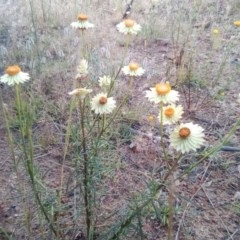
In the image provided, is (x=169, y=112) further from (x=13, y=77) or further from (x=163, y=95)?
(x=13, y=77)

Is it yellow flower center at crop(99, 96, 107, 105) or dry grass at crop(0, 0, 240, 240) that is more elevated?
yellow flower center at crop(99, 96, 107, 105)

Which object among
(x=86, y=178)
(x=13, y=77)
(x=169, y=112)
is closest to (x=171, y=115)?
(x=169, y=112)

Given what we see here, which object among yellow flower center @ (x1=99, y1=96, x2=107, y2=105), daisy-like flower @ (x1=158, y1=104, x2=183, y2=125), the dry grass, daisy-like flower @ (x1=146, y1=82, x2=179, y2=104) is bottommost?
the dry grass

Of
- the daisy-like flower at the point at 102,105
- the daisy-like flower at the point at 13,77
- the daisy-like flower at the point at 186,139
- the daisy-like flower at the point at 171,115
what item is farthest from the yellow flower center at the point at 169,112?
the daisy-like flower at the point at 13,77

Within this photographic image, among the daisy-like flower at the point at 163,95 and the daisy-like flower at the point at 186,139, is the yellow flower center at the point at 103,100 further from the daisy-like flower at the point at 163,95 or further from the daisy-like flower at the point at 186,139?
the daisy-like flower at the point at 186,139

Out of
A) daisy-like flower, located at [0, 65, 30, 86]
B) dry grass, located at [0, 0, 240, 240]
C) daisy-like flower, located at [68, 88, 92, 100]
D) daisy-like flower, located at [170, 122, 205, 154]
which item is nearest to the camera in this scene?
daisy-like flower, located at [170, 122, 205, 154]

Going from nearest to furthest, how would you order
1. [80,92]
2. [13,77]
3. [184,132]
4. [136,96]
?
[184,132] < [80,92] < [13,77] < [136,96]

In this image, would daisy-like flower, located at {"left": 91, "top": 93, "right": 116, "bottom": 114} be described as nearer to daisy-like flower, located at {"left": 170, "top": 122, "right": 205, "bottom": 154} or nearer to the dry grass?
the dry grass

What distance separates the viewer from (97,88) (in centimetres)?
267

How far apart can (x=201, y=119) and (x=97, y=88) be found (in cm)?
76

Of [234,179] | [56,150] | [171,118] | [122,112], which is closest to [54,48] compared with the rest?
[122,112]

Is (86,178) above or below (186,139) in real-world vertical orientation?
below

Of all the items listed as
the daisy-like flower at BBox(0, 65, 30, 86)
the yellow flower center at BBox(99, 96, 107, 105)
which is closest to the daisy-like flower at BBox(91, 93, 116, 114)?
the yellow flower center at BBox(99, 96, 107, 105)

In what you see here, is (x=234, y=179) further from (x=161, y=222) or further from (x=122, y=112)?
(x=122, y=112)
